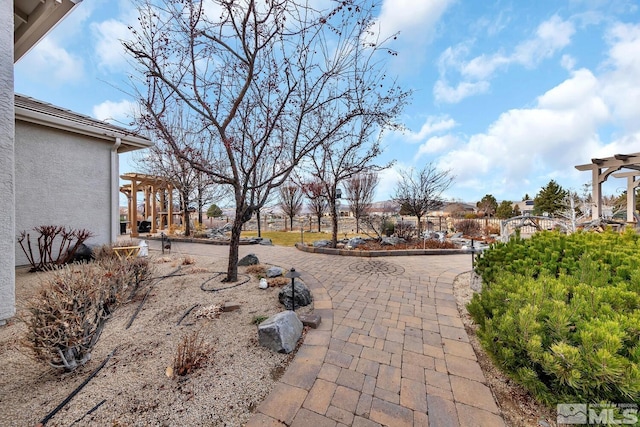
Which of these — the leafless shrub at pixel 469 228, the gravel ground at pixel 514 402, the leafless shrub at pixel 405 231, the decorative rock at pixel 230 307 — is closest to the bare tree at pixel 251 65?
the decorative rock at pixel 230 307

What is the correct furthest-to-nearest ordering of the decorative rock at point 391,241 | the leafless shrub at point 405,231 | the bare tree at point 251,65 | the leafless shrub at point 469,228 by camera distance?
the leafless shrub at point 469,228, the leafless shrub at point 405,231, the decorative rock at point 391,241, the bare tree at point 251,65

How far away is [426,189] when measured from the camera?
10727mm

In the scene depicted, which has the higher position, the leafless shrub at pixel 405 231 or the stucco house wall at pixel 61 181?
the stucco house wall at pixel 61 181

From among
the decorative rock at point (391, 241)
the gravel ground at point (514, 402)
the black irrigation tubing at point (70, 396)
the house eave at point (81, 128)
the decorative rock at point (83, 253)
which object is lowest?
the gravel ground at point (514, 402)

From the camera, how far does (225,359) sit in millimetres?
2281

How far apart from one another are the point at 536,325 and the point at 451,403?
35.6 inches

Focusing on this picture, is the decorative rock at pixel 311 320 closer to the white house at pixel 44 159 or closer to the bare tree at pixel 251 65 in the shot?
the bare tree at pixel 251 65

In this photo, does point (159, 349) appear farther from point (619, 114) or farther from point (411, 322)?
point (619, 114)

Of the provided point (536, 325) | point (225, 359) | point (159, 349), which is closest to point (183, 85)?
point (159, 349)

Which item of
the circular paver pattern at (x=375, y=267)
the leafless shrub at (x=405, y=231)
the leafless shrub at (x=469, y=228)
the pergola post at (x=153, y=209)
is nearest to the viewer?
the circular paver pattern at (x=375, y=267)

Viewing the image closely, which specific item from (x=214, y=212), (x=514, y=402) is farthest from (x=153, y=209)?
(x=514, y=402)

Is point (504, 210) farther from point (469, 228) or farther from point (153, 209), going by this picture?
point (153, 209)

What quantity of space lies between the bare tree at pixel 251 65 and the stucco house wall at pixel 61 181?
11.3 ft

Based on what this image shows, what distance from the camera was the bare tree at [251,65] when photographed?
12.9 feet
